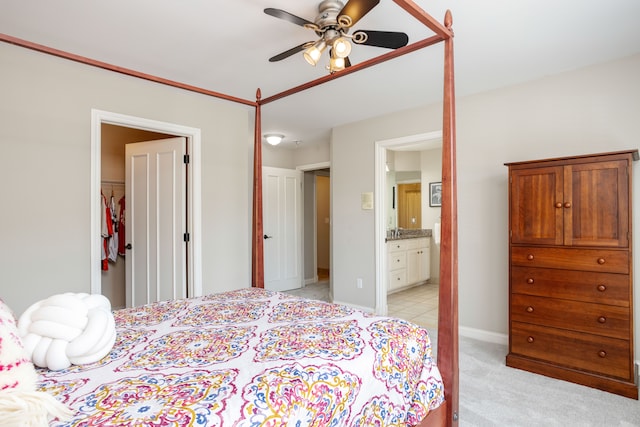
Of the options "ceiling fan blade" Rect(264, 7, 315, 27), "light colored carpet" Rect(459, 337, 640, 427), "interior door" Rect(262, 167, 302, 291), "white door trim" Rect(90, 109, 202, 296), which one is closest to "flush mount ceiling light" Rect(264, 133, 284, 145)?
"interior door" Rect(262, 167, 302, 291)

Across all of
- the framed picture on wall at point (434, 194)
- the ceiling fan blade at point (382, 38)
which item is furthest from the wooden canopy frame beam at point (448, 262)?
the framed picture on wall at point (434, 194)

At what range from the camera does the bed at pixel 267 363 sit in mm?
916

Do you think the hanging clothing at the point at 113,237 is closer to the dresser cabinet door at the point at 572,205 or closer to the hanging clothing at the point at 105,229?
the hanging clothing at the point at 105,229

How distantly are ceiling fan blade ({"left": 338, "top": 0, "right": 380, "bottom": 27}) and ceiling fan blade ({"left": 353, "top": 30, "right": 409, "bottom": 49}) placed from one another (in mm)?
109

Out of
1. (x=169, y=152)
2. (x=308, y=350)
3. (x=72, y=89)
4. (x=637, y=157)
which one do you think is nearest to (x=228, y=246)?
(x=169, y=152)

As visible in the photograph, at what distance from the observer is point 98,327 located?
3.77 feet

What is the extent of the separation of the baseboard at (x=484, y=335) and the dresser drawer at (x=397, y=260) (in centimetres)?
176

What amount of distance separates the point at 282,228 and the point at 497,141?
3.30m

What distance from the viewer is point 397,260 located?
521 centimetres

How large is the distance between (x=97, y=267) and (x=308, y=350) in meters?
2.32

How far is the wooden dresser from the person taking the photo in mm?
2266

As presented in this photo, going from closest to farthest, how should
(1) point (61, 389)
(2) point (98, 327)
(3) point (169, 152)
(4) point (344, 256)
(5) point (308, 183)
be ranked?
(1) point (61, 389) < (2) point (98, 327) < (3) point (169, 152) < (4) point (344, 256) < (5) point (308, 183)

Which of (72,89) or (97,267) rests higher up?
(72,89)

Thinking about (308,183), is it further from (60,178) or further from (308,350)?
(308,350)
